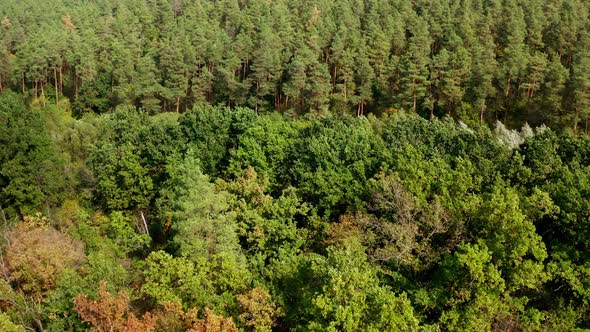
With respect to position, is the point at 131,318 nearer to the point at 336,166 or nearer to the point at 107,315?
the point at 107,315

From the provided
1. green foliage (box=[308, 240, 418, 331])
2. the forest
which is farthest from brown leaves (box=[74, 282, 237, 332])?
green foliage (box=[308, 240, 418, 331])

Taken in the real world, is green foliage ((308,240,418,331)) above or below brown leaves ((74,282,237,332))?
above

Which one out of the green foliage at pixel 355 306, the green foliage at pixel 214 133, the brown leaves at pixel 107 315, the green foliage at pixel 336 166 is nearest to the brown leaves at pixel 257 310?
the green foliage at pixel 355 306

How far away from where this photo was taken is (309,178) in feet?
156

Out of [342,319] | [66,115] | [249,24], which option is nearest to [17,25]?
[66,115]

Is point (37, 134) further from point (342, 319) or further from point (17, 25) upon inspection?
point (17, 25)

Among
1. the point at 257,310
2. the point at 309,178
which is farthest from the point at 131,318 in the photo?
the point at 309,178

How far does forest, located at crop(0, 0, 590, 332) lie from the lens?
105 ft

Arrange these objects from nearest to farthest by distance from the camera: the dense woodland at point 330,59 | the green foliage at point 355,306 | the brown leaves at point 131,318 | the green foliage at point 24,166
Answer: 1. the green foliage at point 355,306
2. the brown leaves at point 131,318
3. the green foliage at point 24,166
4. the dense woodland at point 330,59

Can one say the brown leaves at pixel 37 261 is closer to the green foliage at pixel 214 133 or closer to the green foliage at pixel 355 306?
the green foliage at pixel 214 133

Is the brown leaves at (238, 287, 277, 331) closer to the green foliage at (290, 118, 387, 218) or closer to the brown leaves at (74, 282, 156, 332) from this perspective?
the brown leaves at (74, 282, 156, 332)

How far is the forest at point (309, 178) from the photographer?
32156mm

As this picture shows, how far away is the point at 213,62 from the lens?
296 ft

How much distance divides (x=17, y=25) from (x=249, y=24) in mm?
54639
